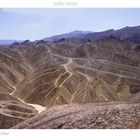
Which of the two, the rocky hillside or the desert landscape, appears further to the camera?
the rocky hillside

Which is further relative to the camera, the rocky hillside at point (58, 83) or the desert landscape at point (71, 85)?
the rocky hillside at point (58, 83)

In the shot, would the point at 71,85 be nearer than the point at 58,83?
Yes

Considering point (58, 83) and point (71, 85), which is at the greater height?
point (58, 83)
